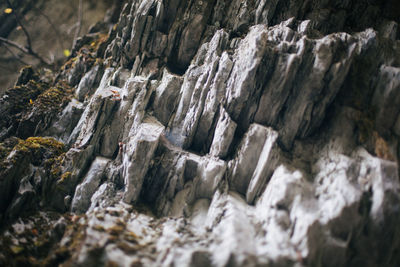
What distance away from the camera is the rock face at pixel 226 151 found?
908cm

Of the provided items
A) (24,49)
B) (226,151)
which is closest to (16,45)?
(24,49)

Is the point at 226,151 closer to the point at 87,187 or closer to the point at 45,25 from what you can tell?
the point at 87,187

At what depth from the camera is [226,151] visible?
12.4m

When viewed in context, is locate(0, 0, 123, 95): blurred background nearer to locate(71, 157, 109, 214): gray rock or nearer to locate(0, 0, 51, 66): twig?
locate(0, 0, 51, 66): twig

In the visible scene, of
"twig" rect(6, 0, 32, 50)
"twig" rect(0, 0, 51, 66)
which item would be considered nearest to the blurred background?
"twig" rect(6, 0, 32, 50)

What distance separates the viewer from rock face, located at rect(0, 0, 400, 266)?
9.08 m

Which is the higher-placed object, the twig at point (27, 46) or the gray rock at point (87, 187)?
the twig at point (27, 46)

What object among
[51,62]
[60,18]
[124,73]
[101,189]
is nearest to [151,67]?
[124,73]

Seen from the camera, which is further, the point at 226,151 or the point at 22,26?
the point at 22,26

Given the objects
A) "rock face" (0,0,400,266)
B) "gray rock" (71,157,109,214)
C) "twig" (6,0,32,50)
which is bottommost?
"gray rock" (71,157,109,214)

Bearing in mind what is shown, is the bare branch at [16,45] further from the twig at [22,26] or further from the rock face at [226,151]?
the rock face at [226,151]

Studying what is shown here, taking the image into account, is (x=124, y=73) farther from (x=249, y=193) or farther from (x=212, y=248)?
(x=212, y=248)

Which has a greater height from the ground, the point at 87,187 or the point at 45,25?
the point at 45,25

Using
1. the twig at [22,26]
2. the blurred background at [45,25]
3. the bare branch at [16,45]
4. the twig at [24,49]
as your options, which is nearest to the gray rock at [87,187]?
the blurred background at [45,25]
